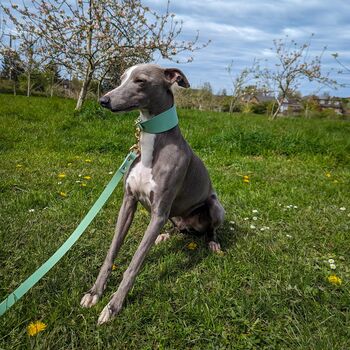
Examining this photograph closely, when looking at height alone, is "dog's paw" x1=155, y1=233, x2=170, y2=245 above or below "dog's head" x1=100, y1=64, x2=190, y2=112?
below

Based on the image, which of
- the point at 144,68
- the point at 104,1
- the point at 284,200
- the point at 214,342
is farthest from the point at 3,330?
the point at 104,1

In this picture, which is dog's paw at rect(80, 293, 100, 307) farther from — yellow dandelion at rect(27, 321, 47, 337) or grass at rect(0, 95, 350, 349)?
yellow dandelion at rect(27, 321, 47, 337)

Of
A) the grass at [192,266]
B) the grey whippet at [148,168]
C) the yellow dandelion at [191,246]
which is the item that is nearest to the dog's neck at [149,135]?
the grey whippet at [148,168]

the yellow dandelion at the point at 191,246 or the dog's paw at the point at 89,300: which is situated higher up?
the dog's paw at the point at 89,300

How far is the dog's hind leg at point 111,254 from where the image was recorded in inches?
96.2

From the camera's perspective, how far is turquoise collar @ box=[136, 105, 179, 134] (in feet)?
8.27

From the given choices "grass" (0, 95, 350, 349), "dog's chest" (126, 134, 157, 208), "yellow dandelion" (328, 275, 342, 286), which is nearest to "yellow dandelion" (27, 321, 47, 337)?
"grass" (0, 95, 350, 349)

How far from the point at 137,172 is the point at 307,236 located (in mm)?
2038

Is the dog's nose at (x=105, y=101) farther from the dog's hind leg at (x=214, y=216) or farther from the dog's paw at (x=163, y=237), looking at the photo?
the dog's paw at (x=163, y=237)

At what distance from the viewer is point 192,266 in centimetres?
303

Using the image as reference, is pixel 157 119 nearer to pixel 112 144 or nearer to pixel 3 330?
pixel 3 330

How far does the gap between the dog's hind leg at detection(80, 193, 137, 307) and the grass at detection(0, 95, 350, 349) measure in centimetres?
7

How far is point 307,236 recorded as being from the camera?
3.72m

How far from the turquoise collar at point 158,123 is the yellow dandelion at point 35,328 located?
1.36 meters
